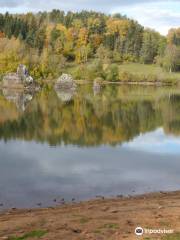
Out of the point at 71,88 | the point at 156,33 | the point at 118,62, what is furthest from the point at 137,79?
the point at 156,33

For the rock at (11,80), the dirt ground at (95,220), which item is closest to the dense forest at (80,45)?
the rock at (11,80)

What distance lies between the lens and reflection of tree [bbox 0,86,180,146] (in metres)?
38.0

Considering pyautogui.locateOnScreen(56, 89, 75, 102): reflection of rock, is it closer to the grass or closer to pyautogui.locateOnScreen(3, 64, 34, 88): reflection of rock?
pyautogui.locateOnScreen(3, 64, 34, 88): reflection of rock

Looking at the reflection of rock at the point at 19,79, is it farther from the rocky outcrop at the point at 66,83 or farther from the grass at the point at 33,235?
the grass at the point at 33,235

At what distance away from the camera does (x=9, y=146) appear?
3284 cm

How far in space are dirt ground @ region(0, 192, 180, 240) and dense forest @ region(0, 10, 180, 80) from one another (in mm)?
102165

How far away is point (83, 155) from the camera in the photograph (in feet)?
99.3

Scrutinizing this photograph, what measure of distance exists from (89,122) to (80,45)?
11617 centimetres

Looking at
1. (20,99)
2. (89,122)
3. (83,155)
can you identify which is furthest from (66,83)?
(83,155)

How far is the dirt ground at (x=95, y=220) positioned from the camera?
1278 cm

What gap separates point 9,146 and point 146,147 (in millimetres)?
9199

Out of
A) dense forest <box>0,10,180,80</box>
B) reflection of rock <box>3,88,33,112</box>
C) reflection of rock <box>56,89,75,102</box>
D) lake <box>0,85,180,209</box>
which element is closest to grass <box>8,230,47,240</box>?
lake <box>0,85,180,209</box>

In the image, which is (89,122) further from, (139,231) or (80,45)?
(80,45)

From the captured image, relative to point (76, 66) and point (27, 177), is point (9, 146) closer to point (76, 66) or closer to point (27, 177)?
point (27, 177)
